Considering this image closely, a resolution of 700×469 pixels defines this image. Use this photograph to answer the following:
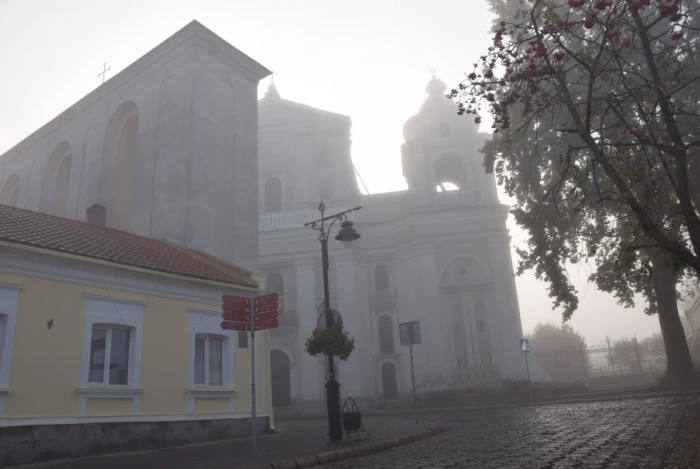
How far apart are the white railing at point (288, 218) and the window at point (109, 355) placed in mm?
22293

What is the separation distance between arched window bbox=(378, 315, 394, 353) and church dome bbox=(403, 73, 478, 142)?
37.5 ft

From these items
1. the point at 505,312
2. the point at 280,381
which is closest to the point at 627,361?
the point at 505,312

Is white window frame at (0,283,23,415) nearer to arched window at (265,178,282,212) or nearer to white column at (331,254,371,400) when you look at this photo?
white column at (331,254,371,400)

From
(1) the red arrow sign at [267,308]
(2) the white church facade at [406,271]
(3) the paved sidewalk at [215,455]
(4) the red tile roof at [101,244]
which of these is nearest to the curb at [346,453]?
(3) the paved sidewalk at [215,455]

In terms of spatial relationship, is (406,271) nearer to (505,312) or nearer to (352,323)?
(352,323)

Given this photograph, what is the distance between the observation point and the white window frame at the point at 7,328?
10.9 m

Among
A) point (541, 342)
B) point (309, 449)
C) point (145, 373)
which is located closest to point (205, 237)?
point (145, 373)

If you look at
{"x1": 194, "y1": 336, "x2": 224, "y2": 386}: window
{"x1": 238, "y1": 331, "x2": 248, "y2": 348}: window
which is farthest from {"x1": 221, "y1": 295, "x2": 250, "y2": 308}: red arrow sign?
{"x1": 238, "y1": 331, "x2": 248, "y2": 348}: window

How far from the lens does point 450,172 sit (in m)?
37.2

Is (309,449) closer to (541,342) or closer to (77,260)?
(77,260)

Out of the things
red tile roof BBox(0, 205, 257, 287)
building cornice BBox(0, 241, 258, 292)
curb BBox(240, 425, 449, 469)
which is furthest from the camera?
red tile roof BBox(0, 205, 257, 287)

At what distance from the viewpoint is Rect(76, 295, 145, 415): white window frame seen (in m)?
12.3

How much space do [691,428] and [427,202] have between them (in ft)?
81.4

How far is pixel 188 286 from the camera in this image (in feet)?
48.8
